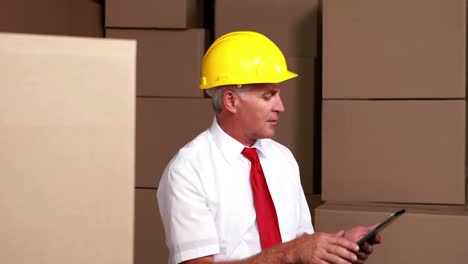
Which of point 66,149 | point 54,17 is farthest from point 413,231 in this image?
point 66,149

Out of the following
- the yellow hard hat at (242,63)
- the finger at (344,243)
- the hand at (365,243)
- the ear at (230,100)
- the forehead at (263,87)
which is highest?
the yellow hard hat at (242,63)

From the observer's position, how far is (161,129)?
9.17 ft

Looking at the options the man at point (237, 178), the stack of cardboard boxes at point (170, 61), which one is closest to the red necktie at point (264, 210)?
the man at point (237, 178)

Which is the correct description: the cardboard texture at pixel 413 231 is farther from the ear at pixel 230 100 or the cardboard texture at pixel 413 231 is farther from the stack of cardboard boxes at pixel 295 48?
the ear at pixel 230 100

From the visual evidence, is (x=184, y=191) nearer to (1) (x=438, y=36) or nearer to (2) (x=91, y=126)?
(2) (x=91, y=126)

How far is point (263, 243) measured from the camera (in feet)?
5.53

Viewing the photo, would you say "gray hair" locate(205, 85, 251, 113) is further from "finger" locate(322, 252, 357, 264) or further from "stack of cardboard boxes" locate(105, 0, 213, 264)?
"stack of cardboard boxes" locate(105, 0, 213, 264)

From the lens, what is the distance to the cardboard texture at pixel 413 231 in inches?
88.4

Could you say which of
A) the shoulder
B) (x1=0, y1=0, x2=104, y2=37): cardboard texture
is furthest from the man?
(x1=0, y1=0, x2=104, y2=37): cardboard texture

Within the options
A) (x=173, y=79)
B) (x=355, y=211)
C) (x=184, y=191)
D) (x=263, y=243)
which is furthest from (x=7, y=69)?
(x=173, y=79)

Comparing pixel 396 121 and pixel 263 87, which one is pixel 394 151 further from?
pixel 263 87

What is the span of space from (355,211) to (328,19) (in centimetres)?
60

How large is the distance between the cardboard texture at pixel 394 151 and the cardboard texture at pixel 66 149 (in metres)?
1.70

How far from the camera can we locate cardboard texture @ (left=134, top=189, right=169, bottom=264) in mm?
2789
